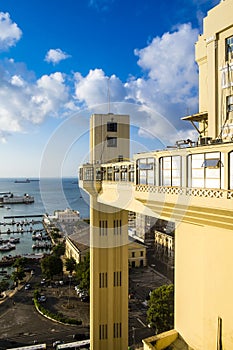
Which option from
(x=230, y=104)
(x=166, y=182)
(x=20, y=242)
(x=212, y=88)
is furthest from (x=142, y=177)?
(x=20, y=242)

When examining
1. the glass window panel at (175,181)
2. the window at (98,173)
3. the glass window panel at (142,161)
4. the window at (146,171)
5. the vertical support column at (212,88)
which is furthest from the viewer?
the window at (98,173)

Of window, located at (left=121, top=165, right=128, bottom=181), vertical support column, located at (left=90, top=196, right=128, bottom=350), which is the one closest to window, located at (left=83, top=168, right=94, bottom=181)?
vertical support column, located at (left=90, top=196, right=128, bottom=350)

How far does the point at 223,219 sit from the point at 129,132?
677 cm

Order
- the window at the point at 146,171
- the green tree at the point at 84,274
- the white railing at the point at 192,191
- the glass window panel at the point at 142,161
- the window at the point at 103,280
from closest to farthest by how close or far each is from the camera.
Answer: the white railing at the point at 192,191 → the window at the point at 146,171 → the glass window panel at the point at 142,161 → the window at the point at 103,280 → the green tree at the point at 84,274

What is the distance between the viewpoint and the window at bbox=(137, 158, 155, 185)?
162 inches

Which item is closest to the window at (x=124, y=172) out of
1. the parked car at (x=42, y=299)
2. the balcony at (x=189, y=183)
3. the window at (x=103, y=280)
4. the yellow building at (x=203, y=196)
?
the yellow building at (x=203, y=196)

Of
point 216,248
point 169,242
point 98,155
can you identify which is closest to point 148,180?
point 216,248

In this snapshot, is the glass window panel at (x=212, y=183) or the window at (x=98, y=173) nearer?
the glass window panel at (x=212, y=183)

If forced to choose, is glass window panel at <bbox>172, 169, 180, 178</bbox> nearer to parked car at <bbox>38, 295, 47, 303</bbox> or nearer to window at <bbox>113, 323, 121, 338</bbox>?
window at <bbox>113, 323, 121, 338</bbox>

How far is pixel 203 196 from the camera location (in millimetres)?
3109

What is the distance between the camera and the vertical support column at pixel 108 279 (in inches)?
358

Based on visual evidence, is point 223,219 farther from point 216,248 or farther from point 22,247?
point 22,247

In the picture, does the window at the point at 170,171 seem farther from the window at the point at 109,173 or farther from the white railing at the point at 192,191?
the window at the point at 109,173

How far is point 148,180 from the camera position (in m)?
4.26
